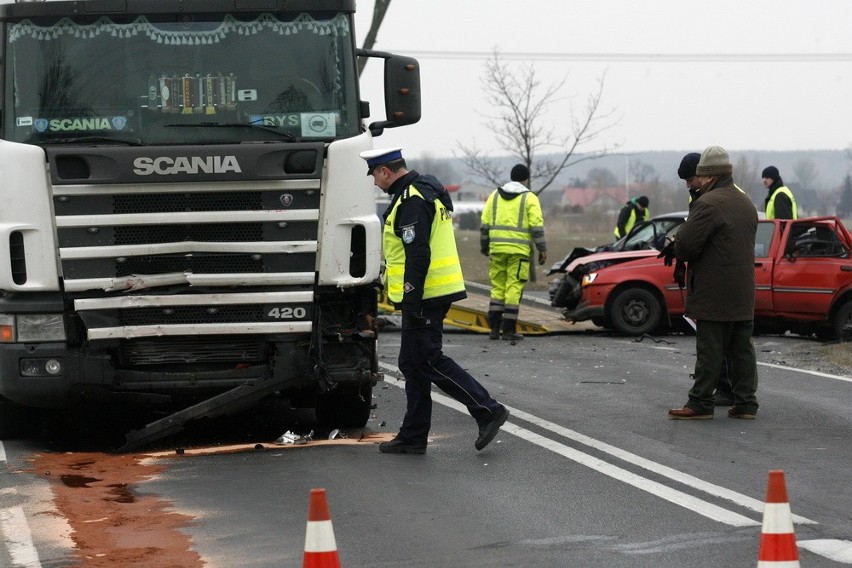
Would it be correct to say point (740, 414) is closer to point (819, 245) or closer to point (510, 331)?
point (510, 331)

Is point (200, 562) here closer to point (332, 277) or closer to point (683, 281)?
point (332, 277)

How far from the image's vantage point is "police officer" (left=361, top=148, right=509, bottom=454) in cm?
877

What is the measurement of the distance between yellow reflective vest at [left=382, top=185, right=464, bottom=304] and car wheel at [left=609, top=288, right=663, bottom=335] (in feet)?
29.9

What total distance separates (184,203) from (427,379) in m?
1.90

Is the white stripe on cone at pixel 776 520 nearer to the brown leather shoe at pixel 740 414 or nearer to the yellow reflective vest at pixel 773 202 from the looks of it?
the brown leather shoe at pixel 740 414

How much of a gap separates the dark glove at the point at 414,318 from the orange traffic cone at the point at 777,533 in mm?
3983

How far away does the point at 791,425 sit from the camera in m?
10.1

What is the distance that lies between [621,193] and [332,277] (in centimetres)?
15044

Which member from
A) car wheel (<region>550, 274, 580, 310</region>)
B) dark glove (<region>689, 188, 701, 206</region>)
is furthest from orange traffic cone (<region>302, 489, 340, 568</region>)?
car wheel (<region>550, 274, 580, 310</region>)

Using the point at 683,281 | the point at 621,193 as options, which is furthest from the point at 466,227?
the point at 683,281

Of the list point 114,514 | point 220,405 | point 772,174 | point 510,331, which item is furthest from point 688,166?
point 772,174

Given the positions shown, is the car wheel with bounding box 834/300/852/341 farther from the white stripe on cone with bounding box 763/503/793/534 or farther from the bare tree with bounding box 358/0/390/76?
the bare tree with bounding box 358/0/390/76

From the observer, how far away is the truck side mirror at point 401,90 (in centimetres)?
937

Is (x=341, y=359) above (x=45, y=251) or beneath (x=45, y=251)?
beneath
